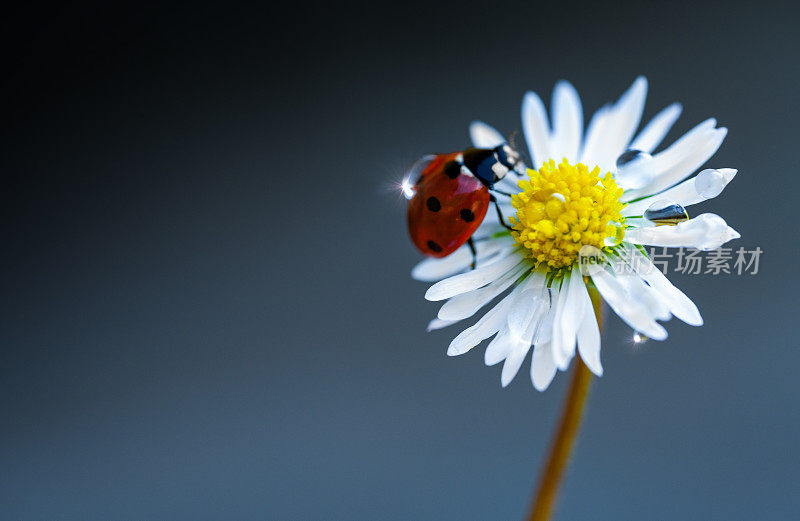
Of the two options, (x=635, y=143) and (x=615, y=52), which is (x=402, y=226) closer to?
(x=615, y=52)

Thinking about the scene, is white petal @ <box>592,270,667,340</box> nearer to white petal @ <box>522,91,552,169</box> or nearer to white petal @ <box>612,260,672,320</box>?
white petal @ <box>612,260,672,320</box>

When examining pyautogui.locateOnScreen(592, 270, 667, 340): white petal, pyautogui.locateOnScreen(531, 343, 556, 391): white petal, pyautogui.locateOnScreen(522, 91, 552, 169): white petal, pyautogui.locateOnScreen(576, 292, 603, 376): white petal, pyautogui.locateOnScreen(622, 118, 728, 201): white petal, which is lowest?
pyautogui.locateOnScreen(531, 343, 556, 391): white petal

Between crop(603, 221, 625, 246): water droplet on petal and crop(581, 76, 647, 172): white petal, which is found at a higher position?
crop(581, 76, 647, 172): white petal

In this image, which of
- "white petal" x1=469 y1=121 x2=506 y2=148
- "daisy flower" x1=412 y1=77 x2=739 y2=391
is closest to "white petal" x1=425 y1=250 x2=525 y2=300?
"daisy flower" x1=412 y1=77 x2=739 y2=391

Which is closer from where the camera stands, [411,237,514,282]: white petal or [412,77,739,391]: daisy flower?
[412,77,739,391]: daisy flower

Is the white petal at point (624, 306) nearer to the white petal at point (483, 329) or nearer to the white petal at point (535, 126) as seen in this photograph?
the white petal at point (483, 329)

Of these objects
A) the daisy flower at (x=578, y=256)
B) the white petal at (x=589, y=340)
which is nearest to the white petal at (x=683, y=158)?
the daisy flower at (x=578, y=256)
